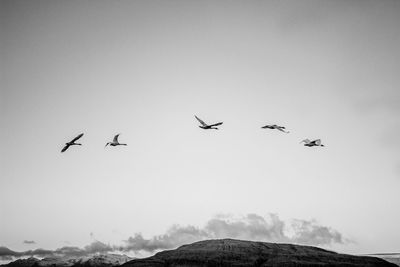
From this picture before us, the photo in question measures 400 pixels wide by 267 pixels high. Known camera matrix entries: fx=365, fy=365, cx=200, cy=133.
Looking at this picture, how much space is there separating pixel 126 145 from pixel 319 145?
3635 centimetres

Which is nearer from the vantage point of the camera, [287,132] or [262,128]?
[287,132]

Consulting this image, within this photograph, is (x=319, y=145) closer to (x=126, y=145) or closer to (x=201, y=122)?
(x=201, y=122)

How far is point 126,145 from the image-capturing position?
68812mm

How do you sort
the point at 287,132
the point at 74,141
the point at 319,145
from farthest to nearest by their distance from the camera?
the point at 319,145
the point at 74,141
the point at 287,132

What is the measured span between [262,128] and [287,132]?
22.6 ft

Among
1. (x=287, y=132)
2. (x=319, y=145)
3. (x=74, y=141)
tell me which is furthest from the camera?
(x=319, y=145)

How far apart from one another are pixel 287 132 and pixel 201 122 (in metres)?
14.4

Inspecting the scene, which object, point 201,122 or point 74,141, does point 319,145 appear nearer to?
point 201,122

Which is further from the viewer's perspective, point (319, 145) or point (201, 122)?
point (319, 145)

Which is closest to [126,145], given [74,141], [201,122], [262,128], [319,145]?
[74,141]

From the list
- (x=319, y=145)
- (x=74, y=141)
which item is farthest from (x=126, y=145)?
(x=319, y=145)

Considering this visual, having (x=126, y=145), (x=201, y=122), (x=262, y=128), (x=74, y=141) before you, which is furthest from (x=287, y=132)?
(x=74, y=141)

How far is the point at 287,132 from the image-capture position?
57.0 meters

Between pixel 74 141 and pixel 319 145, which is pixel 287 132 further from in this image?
pixel 74 141
